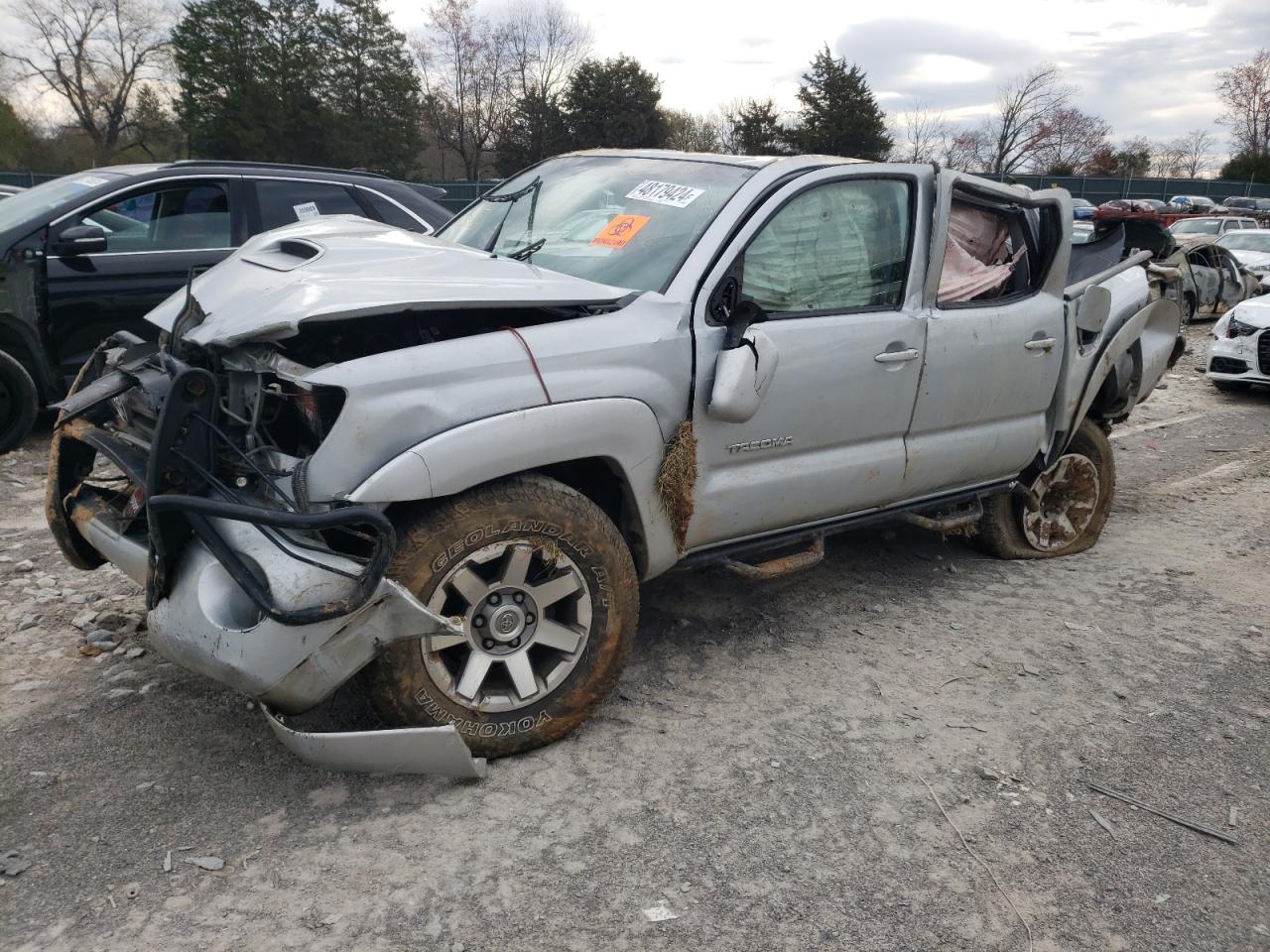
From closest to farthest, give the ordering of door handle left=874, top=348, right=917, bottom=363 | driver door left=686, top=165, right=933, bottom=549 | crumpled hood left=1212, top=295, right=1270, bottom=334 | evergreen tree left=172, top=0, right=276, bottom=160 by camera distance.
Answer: driver door left=686, top=165, right=933, bottom=549
door handle left=874, top=348, right=917, bottom=363
crumpled hood left=1212, top=295, right=1270, bottom=334
evergreen tree left=172, top=0, right=276, bottom=160

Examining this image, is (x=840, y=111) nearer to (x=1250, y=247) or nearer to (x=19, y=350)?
(x=1250, y=247)

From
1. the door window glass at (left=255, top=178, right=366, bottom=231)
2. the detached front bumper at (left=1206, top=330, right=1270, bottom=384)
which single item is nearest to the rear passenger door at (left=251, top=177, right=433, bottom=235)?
the door window glass at (left=255, top=178, right=366, bottom=231)

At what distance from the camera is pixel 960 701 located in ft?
12.3

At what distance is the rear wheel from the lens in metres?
6.29

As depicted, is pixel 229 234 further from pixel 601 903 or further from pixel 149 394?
pixel 601 903

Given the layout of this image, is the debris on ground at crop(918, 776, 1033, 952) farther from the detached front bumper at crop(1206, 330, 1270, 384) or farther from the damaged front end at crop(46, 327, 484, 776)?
the detached front bumper at crop(1206, 330, 1270, 384)

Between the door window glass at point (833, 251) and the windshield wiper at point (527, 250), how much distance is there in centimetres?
86

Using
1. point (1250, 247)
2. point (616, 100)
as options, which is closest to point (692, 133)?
point (616, 100)

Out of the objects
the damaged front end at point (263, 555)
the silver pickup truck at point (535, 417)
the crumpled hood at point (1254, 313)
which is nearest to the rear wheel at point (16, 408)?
the silver pickup truck at point (535, 417)

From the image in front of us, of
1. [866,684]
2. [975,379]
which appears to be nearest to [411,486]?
[866,684]

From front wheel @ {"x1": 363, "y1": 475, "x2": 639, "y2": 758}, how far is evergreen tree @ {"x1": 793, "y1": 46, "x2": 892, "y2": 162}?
1529 inches

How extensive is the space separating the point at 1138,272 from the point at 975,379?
1.82 meters

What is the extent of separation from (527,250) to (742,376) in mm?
1133

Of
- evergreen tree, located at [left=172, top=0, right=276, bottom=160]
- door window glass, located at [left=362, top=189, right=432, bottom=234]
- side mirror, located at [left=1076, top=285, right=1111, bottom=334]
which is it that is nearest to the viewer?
side mirror, located at [left=1076, top=285, right=1111, bottom=334]
